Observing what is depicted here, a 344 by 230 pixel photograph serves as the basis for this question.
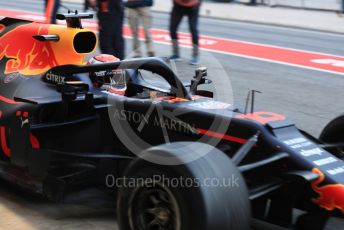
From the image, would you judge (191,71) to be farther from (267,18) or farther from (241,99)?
(267,18)

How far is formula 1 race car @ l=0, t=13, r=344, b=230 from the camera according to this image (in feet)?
10.5

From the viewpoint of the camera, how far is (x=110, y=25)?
9039mm

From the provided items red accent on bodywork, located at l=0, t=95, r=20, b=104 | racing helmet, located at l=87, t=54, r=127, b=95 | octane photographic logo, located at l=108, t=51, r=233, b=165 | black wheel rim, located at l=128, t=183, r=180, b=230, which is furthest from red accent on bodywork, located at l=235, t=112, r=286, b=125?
red accent on bodywork, located at l=0, t=95, r=20, b=104

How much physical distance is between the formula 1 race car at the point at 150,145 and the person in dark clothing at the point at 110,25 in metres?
3.82

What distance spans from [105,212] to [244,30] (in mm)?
13423

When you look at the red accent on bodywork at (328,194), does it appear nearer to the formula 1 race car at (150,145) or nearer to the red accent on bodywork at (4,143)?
the formula 1 race car at (150,145)

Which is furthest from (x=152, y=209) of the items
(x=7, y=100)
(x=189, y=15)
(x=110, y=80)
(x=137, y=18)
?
(x=137, y=18)

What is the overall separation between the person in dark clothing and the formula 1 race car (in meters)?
3.82

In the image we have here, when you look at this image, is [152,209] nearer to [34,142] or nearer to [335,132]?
[34,142]

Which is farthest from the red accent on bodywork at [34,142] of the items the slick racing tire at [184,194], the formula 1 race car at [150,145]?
the slick racing tire at [184,194]

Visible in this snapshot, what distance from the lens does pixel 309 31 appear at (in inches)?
692

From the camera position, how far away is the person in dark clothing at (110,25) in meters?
9.02

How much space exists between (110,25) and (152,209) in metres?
6.04

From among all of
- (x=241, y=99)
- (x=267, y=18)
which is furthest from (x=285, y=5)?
(x=241, y=99)
